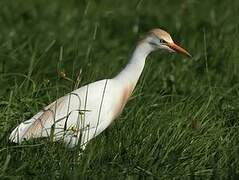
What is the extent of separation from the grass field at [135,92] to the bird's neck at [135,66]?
0.22 m

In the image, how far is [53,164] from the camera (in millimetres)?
→ 4715

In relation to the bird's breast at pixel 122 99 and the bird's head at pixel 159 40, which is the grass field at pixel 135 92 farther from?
the bird's head at pixel 159 40

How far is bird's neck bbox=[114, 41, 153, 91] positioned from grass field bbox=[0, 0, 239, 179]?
22 centimetres

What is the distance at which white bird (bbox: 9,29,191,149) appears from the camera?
5.21 m

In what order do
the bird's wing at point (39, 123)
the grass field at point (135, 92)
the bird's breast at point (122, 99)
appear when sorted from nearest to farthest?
the grass field at point (135, 92)
the bird's wing at point (39, 123)
the bird's breast at point (122, 99)

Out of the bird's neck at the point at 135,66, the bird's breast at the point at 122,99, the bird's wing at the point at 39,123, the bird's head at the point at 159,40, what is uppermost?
the bird's head at the point at 159,40

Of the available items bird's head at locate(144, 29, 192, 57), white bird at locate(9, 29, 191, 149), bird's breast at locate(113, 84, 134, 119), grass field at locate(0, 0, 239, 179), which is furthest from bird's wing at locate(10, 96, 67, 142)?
bird's head at locate(144, 29, 192, 57)

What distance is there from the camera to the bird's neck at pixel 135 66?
220 inches

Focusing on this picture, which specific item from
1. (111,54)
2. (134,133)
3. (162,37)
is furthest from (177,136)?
(111,54)

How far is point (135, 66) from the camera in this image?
18.4 ft

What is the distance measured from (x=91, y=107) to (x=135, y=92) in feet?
2.01

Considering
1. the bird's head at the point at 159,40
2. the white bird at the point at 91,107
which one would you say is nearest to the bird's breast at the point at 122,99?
the white bird at the point at 91,107

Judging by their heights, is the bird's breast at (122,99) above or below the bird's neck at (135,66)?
below

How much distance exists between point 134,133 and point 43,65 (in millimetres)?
1939
